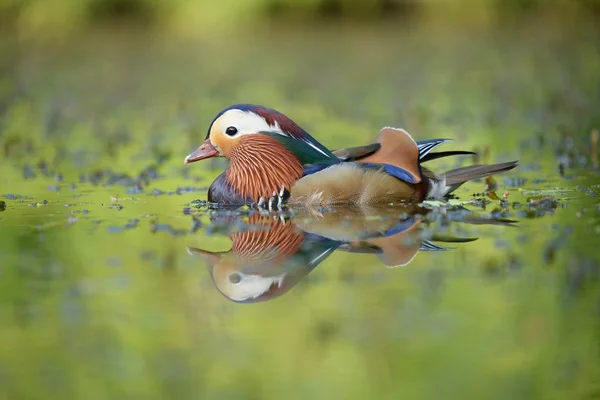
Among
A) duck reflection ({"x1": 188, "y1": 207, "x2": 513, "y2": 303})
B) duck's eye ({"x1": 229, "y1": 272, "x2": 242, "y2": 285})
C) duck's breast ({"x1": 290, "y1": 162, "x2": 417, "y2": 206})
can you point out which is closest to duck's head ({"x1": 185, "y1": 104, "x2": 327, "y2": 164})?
duck's breast ({"x1": 290, "y1": 162, "x2": 417, "y2": 206})

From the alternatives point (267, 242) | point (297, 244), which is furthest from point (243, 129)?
point (297, 244)

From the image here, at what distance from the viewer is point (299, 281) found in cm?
475

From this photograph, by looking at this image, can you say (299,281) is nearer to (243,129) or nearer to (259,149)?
(259,149)

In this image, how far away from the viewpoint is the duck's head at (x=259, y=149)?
22.8 ft

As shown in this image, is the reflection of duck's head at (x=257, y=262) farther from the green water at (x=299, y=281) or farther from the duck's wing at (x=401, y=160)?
the duck's wing at (x=401, y=160)

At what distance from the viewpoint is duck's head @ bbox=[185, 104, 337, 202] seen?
274 inches

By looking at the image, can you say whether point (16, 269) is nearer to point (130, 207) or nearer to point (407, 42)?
point (130, 207)

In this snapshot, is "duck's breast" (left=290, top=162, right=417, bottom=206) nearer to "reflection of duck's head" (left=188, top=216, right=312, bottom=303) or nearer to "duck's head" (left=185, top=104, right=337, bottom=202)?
"duck's head" (left=185, top=104, right=337, bottom=202)

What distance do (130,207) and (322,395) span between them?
13.0ft

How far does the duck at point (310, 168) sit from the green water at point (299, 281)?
223mm

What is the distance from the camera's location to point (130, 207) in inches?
280

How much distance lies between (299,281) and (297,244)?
0.83 meters

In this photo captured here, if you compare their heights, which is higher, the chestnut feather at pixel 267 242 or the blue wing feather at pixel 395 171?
the blue wing feather at pixel 395 171

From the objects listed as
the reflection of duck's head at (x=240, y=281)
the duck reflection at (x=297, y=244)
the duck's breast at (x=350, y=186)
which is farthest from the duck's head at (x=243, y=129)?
the reflection of duck's head at (x=240, y=281)
